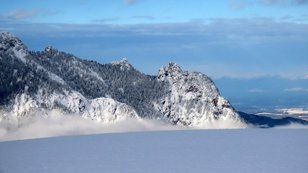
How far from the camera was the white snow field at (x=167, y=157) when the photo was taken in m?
63.5

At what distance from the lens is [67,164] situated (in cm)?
6725

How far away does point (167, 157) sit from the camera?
245 feet

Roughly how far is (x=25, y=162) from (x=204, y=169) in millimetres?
23759

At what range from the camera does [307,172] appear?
5944 cm

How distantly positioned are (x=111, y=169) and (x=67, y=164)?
268 inches

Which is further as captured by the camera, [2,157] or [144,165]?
[2,157]

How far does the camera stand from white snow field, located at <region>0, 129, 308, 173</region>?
63.5 meters

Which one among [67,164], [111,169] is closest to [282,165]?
[111,169]

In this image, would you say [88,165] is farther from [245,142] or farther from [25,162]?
[245,142]

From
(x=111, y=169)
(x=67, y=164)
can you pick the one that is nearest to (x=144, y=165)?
(x=111, y=169)

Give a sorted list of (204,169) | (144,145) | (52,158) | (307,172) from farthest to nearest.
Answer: (144,145)
(52,158)
(204,169)
(307,172)

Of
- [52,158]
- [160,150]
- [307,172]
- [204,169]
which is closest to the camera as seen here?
[307,172]

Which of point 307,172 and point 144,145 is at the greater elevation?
point 307,172

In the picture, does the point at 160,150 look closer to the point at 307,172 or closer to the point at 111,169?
the point at 111,169
